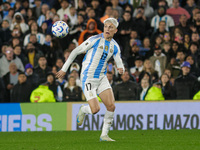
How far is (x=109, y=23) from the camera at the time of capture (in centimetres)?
1117

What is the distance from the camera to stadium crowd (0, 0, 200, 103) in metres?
17.1

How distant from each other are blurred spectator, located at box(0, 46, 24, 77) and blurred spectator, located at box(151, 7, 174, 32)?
205 inches

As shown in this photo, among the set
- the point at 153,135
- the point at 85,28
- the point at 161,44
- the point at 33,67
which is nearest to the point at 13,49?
the point at 33,67

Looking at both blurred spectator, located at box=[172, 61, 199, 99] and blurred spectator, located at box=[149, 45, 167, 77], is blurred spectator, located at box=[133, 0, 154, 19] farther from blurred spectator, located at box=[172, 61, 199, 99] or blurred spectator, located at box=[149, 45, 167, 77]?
blurred spectator, located at box=[172, 61, 199, 99]

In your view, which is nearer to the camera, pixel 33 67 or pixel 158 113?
pixel 158 113

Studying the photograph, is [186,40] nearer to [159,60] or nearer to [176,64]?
[176,64]

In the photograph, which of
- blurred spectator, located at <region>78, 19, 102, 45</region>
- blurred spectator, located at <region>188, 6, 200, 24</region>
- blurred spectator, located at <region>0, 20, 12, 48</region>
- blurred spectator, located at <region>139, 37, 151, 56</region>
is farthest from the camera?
blurred spectator, located at <region>0, 20, 12, 48</region>

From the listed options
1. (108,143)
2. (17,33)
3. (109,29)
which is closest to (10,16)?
(17,33)

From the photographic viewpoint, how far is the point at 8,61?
62.1ft

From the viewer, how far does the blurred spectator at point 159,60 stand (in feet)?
59.4

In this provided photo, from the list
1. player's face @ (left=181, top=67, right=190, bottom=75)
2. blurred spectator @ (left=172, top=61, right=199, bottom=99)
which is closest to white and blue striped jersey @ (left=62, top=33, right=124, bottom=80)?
blurred spectator @ (left=172, top=61, right=199, bottom=99)

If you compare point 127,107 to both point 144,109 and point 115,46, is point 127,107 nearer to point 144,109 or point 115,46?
point 144,109

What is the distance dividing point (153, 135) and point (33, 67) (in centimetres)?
739

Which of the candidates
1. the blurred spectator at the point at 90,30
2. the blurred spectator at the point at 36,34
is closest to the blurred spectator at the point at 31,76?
the blurred spectator at the point at 36,34
